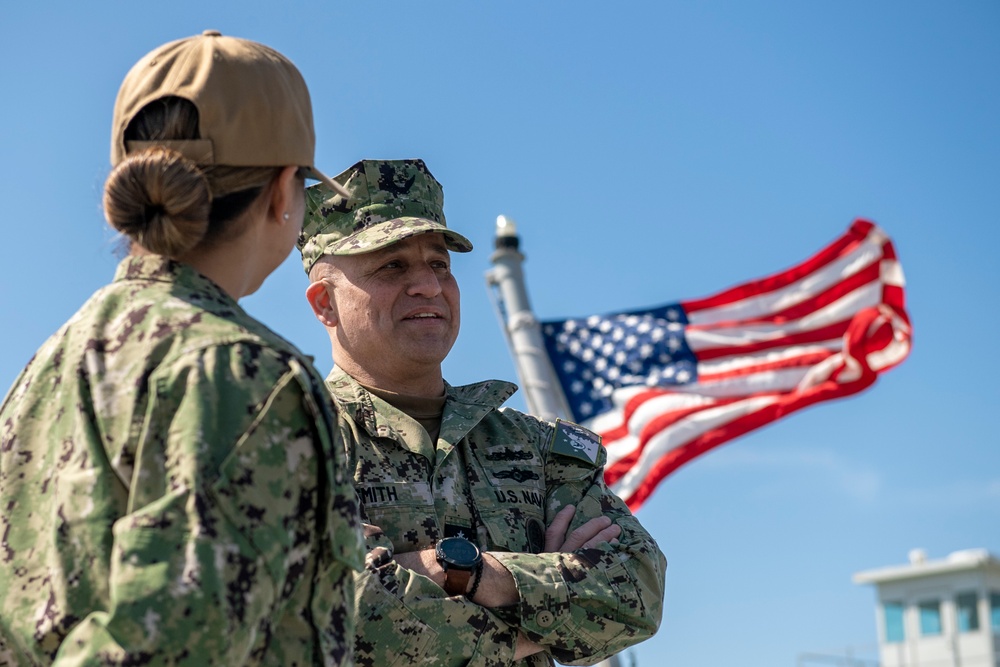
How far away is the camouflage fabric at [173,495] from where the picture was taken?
2111 mm

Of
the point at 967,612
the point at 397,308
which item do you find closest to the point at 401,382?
the point at 397,308

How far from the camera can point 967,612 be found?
37406 mm

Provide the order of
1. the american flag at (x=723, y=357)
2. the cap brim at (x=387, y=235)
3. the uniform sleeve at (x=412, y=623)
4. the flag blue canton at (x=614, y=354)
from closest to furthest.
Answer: the uniform sleeve at (x=412, y=623) → the cap brim at (x=387, y=235) → the american flag at (x=723, y=357) → the flag blue canton at (x=614, y=354)

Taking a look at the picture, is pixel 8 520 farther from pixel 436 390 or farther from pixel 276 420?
pixel 436 390

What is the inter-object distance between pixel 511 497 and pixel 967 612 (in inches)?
1407

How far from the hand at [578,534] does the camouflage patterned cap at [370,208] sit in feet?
3.15

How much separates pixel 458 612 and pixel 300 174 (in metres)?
1.61

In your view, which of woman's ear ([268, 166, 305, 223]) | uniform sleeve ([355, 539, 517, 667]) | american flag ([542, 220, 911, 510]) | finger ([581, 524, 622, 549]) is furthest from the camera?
american flag ([542, 220, 911, 510])

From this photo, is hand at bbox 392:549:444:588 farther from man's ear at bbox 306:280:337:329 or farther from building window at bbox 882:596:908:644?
building window at bbox 882:596:908:644

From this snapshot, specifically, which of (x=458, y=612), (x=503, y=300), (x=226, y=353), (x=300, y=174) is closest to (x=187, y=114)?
(x=300, y=174)

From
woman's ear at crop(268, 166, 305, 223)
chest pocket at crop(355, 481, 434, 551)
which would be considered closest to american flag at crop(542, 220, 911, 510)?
chest pocket at crop(355, 481, 434, 551)

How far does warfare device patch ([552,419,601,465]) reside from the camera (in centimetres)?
454

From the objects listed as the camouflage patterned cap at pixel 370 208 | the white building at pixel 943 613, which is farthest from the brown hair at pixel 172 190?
the white building at pixel 943 613

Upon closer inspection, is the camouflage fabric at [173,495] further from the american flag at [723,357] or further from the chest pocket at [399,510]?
the american flag at [723,357]
